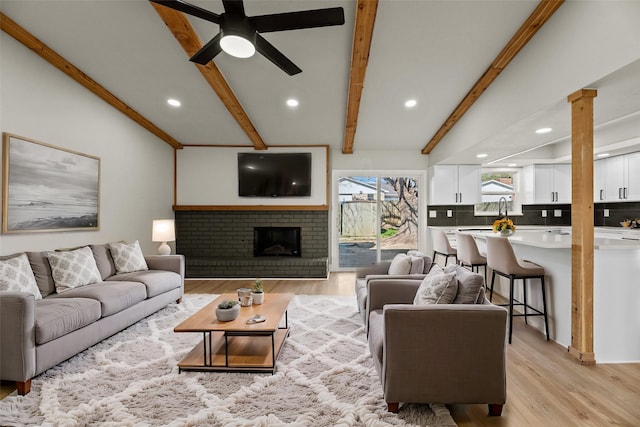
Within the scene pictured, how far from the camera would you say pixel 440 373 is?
71.2 inches

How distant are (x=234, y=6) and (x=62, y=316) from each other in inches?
100

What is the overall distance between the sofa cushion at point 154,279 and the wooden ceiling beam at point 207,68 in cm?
238

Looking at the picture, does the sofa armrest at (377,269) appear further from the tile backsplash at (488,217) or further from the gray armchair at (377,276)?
the tile backsplash at (488,217)

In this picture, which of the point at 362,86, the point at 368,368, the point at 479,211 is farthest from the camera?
the point at 479,211

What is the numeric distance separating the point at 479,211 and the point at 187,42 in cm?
594

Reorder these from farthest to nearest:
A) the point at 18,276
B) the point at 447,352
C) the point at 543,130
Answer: the point at 543,130
the point at 18,276
the point at 447,352

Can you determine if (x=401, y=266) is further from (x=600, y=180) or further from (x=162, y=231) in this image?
(x=600, y=180)

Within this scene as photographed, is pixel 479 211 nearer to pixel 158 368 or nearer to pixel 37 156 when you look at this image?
pixel 158 368

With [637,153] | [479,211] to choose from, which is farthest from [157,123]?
[637,153]

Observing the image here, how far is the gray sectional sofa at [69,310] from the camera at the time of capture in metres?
2.10

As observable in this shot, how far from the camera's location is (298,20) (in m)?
2.23

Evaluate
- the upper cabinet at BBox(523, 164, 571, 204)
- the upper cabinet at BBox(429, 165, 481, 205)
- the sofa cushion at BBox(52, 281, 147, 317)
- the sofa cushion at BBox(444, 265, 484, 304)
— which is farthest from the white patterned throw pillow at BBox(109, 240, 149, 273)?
the upper cabinet at BBox(523, 164, 571, 204)

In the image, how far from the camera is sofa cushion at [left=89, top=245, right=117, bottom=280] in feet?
12.1

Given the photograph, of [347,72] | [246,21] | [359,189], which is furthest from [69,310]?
[359,189]
